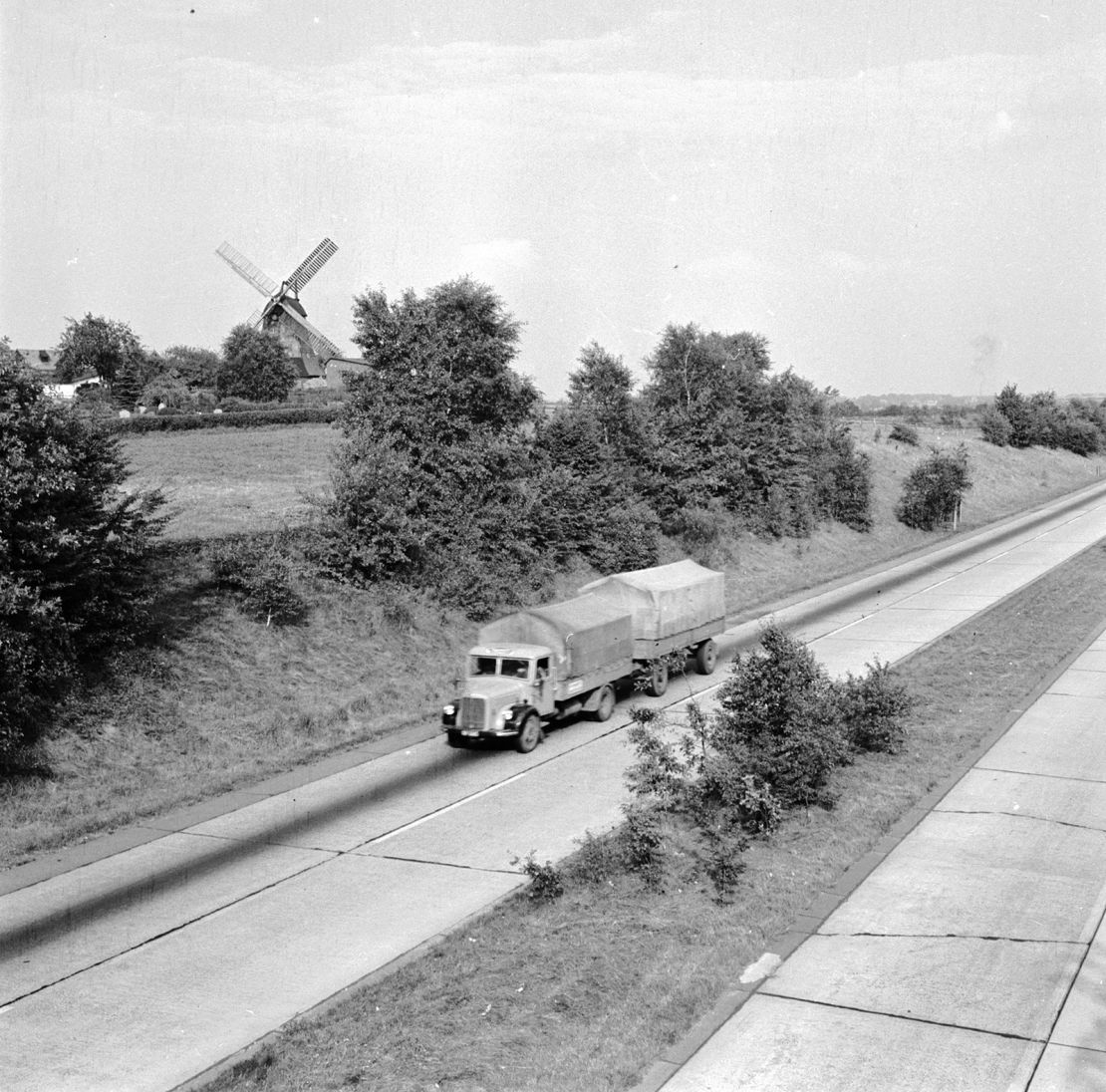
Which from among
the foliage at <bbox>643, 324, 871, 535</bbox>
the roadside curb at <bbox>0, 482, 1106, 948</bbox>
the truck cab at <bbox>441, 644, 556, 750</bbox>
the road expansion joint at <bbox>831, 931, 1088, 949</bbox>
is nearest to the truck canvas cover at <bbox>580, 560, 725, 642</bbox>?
the truck cab at <bbox>441, 644, 556, 750</bbox>

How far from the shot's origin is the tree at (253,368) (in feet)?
289

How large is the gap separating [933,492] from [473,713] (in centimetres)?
4869

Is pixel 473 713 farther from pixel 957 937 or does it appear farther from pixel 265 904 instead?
pixel 957 937

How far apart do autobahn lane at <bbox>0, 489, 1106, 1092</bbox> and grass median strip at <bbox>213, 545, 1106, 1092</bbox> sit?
2.86 feet

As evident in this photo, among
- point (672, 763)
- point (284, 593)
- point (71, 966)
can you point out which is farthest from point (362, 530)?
point (71, 966)

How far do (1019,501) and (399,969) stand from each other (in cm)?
8011

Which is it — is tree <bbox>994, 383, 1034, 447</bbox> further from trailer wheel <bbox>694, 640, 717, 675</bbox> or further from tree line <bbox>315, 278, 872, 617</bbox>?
trailer wheel <bbox>694, 640, 717, 675</bbox>

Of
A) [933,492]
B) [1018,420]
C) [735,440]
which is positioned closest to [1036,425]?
[1018,420]

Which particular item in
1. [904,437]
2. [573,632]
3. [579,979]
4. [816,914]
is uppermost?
[904,437]

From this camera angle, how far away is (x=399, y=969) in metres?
13.5

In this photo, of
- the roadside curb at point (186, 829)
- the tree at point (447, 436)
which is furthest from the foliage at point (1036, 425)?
the roadside curb at point (186, 829)

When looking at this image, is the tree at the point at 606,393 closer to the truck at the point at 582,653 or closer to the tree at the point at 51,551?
the truck at the point at 582,653

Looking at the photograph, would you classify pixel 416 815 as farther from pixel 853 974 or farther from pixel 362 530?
pixel 362 530

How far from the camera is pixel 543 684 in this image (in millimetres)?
23672
